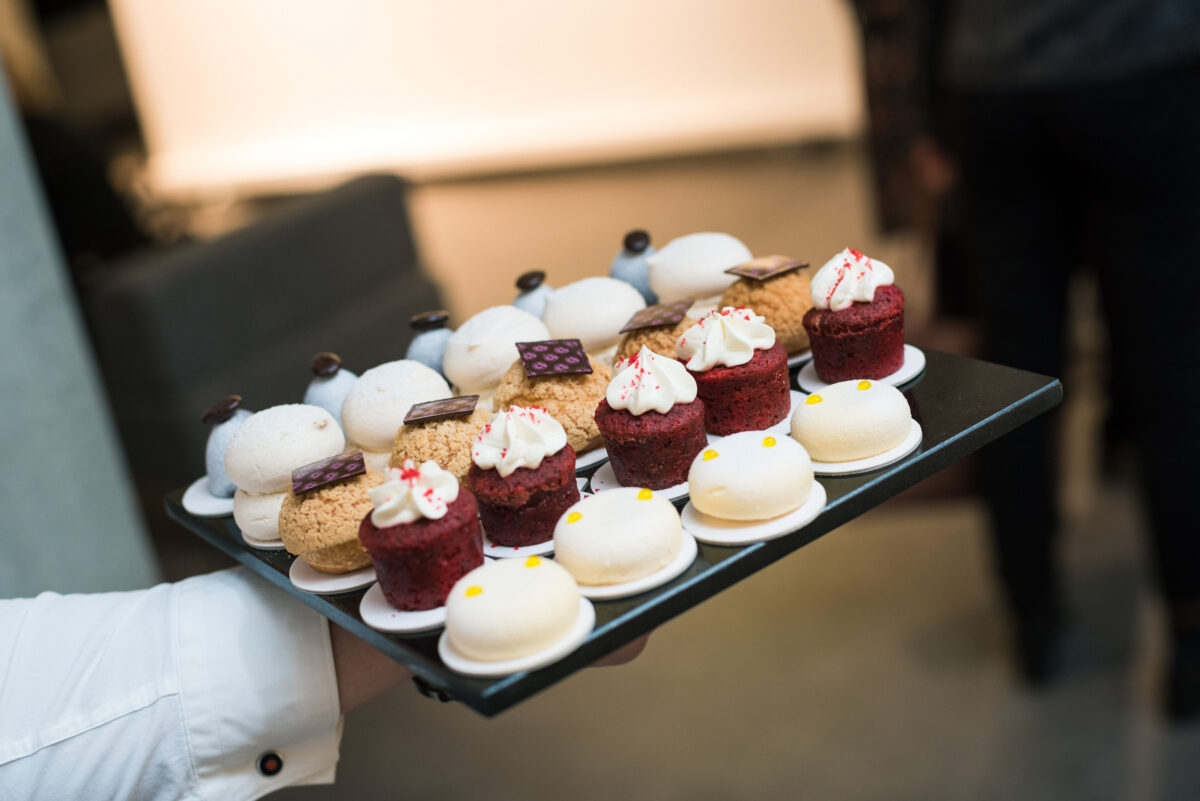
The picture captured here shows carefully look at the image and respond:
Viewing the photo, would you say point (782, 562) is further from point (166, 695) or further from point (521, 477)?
point (166, 695)

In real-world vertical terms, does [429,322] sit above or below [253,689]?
above

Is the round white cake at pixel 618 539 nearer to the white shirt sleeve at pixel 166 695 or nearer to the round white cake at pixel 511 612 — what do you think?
the round white cake at pixel 511 612

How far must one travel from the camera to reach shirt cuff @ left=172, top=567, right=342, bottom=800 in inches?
46.4

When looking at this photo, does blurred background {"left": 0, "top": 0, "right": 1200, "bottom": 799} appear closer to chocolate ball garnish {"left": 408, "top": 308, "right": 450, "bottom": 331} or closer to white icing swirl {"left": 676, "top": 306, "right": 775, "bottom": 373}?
chocolate ball garnish {"left": 408, "top": 308, "right": 450, "bottom": 331}

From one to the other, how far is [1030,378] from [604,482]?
51cm

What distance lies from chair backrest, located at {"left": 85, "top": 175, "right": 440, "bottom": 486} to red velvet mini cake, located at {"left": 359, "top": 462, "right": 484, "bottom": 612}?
1971 mm

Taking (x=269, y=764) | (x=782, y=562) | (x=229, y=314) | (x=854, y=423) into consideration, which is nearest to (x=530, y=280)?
(x=854, y=423)

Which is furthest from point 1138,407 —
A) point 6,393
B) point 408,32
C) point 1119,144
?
point 408,32

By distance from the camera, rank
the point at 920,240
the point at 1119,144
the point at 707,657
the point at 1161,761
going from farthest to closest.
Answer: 1. the point at 920,240
2. the point at 707,657
3. the point at 1161,761
4. the point at 1119,144

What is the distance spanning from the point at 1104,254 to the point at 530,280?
110cm

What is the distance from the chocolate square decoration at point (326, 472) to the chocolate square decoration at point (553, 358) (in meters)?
0.23

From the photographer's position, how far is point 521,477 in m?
1.14

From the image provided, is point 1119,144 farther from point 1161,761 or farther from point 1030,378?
point 1161,761

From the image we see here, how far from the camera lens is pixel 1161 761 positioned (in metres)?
→ 2.21
